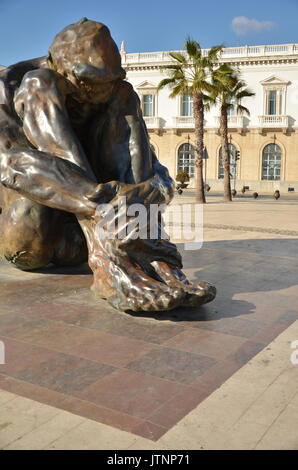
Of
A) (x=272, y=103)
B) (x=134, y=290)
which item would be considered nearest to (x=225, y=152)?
(x=272, y=103)

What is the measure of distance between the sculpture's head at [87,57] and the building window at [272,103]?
33293mm

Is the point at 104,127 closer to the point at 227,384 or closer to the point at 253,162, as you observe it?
the point at 227,384

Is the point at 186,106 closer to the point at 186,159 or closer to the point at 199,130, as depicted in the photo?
the point at 186,159

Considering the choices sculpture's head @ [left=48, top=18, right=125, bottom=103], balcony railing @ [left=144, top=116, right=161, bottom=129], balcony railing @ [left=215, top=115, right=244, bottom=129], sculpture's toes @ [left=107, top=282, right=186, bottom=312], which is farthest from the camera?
balcony railing @ [left=144, top=116, right=161, bottom=129]

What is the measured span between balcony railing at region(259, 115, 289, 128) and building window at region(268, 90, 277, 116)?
486 mm

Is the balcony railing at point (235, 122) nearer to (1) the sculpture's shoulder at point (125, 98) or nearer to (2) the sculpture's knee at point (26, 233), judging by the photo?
(1) the sculpture's shoulder at point (125, 98)

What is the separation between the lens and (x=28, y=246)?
15.9 feet

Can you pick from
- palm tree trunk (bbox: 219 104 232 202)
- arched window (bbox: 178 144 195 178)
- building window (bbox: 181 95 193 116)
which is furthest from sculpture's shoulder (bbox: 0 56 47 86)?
building window (bbox: 181 95 193 116)

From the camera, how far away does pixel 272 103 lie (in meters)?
36.1

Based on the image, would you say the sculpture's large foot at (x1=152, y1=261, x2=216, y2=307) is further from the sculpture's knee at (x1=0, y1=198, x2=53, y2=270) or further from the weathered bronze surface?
the sculpture's knee at (x1=0, y1=198, x2=53, y2=270)

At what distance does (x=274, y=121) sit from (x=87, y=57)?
33097 millimetres

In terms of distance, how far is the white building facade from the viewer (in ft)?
116
